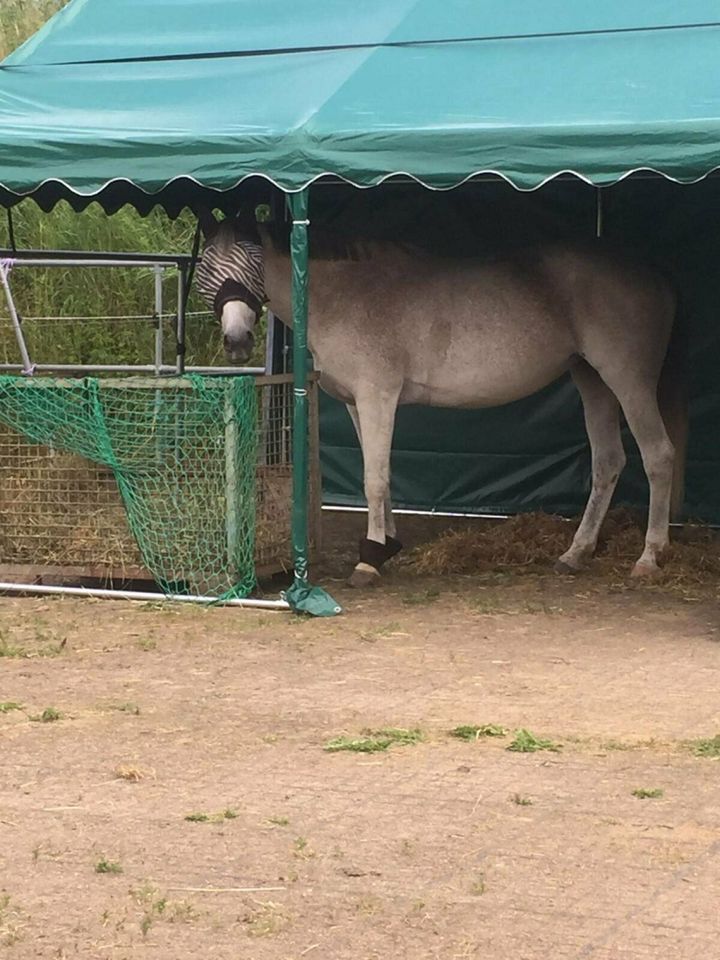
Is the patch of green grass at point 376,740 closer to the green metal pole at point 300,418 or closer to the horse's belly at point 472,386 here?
the green metal pole at point 300,418

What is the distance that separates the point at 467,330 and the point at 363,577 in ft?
5.00

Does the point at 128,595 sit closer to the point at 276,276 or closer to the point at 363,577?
the point at 363,577

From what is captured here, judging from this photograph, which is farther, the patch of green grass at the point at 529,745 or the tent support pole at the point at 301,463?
the tent support pole at the point at 301,463

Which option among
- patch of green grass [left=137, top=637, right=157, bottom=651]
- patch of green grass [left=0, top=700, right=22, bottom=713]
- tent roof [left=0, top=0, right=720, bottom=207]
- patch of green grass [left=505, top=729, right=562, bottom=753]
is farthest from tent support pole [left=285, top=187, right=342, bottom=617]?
patch of green grass [left=505, top=729, right=562, bottom=753]

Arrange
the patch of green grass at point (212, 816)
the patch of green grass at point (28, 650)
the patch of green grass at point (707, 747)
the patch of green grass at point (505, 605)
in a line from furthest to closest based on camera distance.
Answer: the patch of green grass at point (505, 605) → the patch of green grass at point (28, 650) → the patch of green grass at point (707, 747) → the patch of green grass at point (212, 816)

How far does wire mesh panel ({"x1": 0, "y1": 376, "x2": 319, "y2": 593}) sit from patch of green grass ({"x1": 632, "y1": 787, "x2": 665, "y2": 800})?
12.9 ft

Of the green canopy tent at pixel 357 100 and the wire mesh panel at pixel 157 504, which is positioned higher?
the green canopy tent at pixel 357 100

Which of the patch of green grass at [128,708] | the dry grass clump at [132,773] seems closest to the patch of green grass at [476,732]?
the dry grass clump at [132,773]

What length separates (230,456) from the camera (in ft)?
29.3

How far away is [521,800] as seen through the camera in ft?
17.5

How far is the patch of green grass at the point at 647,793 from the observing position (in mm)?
5348

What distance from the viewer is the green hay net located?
896cm

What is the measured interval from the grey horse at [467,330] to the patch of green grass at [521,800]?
4.20 meters

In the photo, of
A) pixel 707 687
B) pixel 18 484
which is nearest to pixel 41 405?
pixel 18 484
